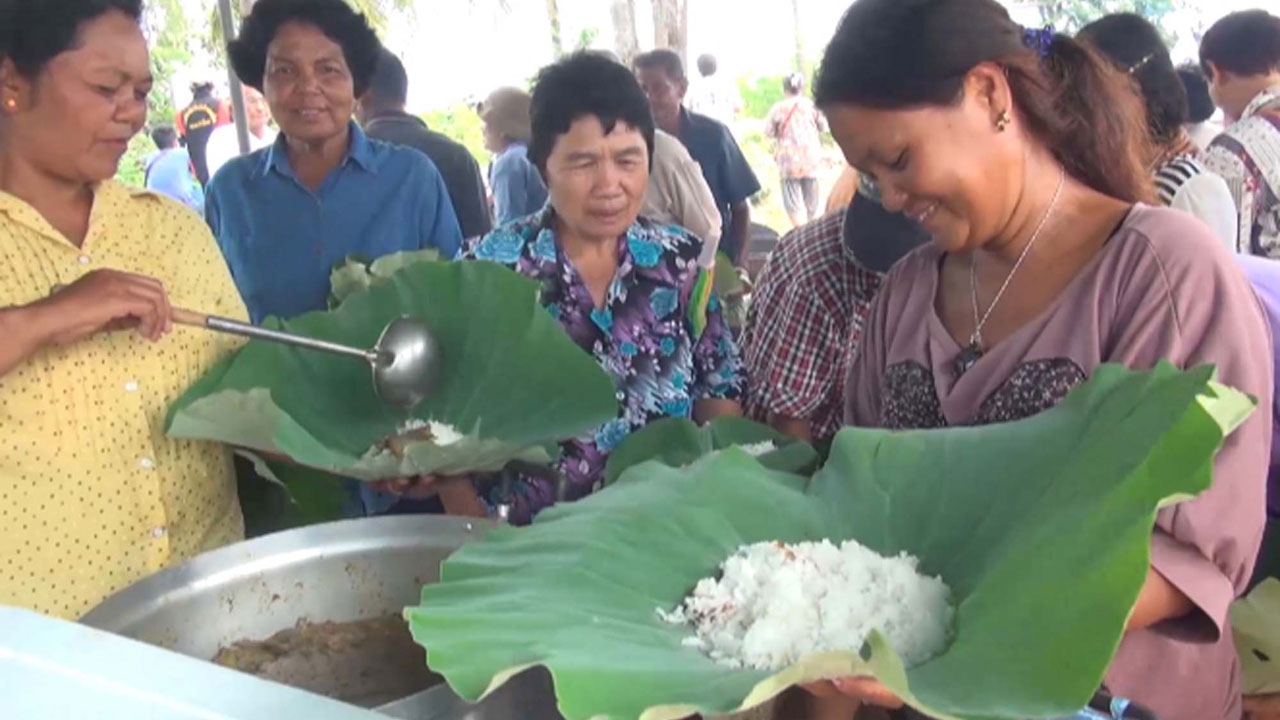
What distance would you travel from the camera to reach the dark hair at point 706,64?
7.81 meters

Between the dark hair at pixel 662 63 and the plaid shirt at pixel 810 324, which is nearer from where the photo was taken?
the plaid shirt at pixel 810 324

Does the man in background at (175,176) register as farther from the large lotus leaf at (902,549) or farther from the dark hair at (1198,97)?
the large lotus leaf at (902,549)

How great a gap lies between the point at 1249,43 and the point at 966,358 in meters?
2.57

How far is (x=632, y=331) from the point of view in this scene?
179 centimetres

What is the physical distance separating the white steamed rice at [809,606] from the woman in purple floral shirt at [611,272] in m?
0.84

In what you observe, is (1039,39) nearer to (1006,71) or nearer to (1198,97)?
(1006,71)

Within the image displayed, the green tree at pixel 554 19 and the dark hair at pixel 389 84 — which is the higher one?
the dark hair at pixel 389 84

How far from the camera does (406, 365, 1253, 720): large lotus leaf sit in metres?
0.66

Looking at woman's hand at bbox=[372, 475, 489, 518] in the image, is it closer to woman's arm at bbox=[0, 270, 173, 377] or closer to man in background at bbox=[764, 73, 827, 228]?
woman's arm at bbox=[0, 270, 173, 377]

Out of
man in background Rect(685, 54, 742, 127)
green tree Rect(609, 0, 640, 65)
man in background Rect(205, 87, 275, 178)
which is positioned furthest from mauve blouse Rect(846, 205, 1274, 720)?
green tree Rect(609, 0, 640, 65)

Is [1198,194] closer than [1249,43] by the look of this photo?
Yes

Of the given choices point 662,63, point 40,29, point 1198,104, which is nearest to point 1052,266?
point 40,29

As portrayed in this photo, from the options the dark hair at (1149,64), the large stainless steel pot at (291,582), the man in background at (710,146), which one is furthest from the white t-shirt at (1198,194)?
the man in background at (710,146)

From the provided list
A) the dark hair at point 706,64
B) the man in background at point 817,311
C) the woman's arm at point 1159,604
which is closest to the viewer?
the woman's arm at point 1159,604
